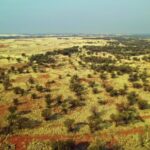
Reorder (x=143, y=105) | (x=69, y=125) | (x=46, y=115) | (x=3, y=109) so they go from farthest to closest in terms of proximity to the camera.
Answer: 1. (x=3, y=109)
2. (x=143, y=105)
3. (x=46, y=115)
4. (x=69, y=125)

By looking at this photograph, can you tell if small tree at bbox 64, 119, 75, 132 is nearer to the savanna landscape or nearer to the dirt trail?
the savanna landscape

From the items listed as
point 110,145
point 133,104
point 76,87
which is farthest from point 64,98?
point 110,145

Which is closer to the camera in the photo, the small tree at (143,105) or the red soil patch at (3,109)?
the red soil patch at (3,109)

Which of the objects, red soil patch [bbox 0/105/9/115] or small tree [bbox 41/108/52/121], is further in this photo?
red soil patch [bbox 0/105/9/115]

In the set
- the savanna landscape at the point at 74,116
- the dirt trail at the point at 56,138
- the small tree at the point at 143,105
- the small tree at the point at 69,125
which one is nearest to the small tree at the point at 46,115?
the savanna landscape at the point at 74,116

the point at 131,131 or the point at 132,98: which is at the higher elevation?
the point at 132,98

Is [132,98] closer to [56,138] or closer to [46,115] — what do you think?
[46,115]

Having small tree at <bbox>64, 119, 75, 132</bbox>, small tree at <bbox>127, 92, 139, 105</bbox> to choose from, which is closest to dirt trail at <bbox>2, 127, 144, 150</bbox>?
small tree at <bbox>64, 119, 75, 132</bbox>

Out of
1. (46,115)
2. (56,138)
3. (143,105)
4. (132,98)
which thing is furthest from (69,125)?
(132,98)

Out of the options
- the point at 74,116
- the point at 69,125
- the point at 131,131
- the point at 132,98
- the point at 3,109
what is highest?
the point at 132,98

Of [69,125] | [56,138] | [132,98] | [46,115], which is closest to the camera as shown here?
[56,138]

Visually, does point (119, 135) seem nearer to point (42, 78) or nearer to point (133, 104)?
point (133, 104)

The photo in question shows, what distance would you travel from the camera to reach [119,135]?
2056 centimetres

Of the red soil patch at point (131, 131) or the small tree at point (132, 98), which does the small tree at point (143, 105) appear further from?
the red soil patch at point (131, 131)
